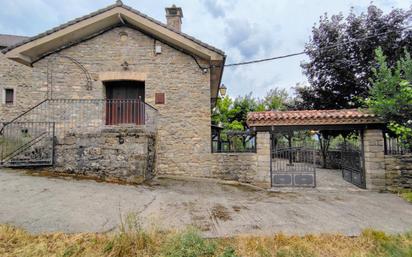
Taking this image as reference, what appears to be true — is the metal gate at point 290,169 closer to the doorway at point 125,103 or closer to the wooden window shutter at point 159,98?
the wooden window shutter at point 159,98

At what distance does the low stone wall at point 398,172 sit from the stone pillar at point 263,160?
372cm

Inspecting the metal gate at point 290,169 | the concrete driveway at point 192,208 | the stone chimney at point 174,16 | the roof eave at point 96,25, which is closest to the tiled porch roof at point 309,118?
the metal gate at point 290,169

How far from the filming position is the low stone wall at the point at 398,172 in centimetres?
680

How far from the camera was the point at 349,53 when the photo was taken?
11.4 m

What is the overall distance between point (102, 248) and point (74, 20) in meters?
8.37

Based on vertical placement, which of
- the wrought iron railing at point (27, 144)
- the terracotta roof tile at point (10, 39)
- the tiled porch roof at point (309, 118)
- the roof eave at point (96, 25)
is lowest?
the wrought iron railing at point (27, 144)

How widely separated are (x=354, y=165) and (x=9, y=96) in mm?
14193

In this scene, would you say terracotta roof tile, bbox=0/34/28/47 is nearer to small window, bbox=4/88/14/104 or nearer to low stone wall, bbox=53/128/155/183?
small window, bbox=4/88/14/104

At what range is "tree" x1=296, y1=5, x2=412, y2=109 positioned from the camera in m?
10.2

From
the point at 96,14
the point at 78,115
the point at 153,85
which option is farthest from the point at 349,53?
the point at 78,115

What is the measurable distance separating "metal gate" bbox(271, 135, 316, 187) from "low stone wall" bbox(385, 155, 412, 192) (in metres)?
2.16

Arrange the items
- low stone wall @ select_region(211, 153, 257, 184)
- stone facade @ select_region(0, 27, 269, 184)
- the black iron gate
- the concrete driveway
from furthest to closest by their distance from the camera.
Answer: stone facade @ select_region(0, 27, 269, 184)
low stone wall @ select_region(211, 153, 257, 184)
the black iron gate
the concrete driveway

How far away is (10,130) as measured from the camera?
27.1ft

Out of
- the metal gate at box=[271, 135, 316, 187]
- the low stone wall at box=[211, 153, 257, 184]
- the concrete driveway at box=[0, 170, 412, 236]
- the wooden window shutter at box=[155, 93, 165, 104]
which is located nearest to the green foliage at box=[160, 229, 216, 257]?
the concrete driveway at box=[0, 170, 412, 236]
